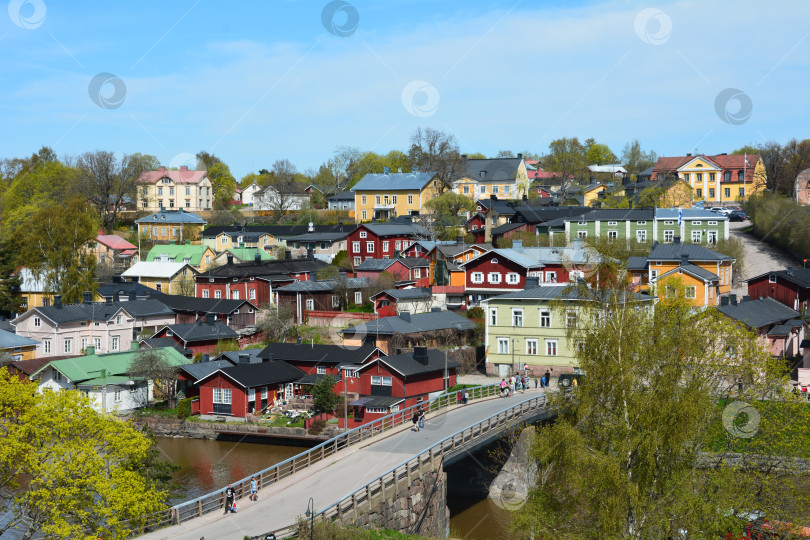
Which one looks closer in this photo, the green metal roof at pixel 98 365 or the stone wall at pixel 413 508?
the stone wall at pixel 413 508

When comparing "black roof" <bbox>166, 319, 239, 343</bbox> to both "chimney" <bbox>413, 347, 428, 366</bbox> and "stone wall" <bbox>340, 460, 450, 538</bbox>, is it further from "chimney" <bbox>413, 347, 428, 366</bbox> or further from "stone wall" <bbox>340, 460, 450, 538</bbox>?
"stone wall" <bbox>340, 460, 450, 538</bbox>

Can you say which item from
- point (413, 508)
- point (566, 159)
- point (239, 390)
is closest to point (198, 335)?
point (239, 390)

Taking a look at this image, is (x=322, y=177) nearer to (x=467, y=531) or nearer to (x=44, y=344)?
(x=44, y=344)

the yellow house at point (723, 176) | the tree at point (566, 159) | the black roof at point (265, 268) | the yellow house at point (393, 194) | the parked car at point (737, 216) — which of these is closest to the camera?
the black roof at point (265, 268)

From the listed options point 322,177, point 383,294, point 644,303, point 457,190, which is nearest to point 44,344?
point 383,294

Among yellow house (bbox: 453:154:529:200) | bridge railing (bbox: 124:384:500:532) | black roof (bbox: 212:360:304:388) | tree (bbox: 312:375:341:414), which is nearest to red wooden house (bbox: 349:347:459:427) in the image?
tree (bbox: 312:375:341:414)

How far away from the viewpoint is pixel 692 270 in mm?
46688

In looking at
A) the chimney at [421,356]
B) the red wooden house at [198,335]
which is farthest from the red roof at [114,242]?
the chimney at [421,356]

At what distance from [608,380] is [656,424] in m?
1.31

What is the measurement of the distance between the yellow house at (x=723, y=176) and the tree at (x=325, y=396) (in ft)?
173

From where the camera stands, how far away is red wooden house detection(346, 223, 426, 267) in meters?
67.5

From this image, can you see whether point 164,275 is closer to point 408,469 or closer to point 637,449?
point 408,469

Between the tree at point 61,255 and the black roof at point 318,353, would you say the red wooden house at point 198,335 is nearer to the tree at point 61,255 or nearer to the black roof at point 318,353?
the black roof at point 318,353

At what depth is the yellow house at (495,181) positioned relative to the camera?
8650 centimetres
